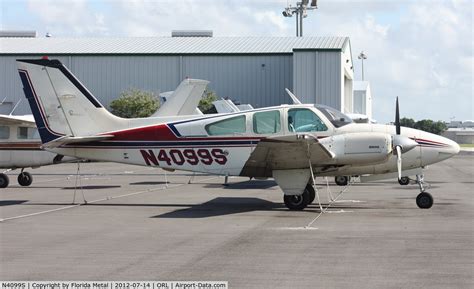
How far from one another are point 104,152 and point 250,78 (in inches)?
1865

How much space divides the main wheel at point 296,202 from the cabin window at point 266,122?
144 cm

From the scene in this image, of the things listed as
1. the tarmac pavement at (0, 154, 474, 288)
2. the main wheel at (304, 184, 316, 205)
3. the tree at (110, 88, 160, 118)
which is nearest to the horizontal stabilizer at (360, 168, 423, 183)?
the tarmac pavement at (0, 154, 474, 288)

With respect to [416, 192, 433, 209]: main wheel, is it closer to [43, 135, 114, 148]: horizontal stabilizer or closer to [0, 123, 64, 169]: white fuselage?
[43, 135, 114, 148]: horizontal stabilizer

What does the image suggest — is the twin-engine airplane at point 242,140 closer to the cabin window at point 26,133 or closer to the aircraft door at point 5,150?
the cabin window at point 26,133

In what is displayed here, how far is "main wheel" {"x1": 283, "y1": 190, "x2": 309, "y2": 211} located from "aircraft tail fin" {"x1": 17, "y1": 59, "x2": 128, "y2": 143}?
4166 millimetres

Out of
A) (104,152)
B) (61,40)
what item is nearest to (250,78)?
(61,40)

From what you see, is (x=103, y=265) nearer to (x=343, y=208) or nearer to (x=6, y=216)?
(x=6, y=216)

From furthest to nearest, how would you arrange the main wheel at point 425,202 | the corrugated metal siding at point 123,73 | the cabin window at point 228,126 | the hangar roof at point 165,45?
the hangar roof at point 165,45, the corrugated metal siding at point 123,73, the cabin window at point 228,126, the main wheel at point 425,202

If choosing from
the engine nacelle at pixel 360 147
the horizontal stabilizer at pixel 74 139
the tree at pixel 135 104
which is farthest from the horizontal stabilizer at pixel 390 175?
the tree at pixel 135 104

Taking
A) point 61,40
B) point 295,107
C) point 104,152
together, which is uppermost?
point 61,40

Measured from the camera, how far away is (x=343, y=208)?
1497 centimetres

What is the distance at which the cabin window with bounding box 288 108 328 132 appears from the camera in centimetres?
1451

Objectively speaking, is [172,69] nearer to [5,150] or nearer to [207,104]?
[207,104]

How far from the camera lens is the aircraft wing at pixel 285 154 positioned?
13578 mm
